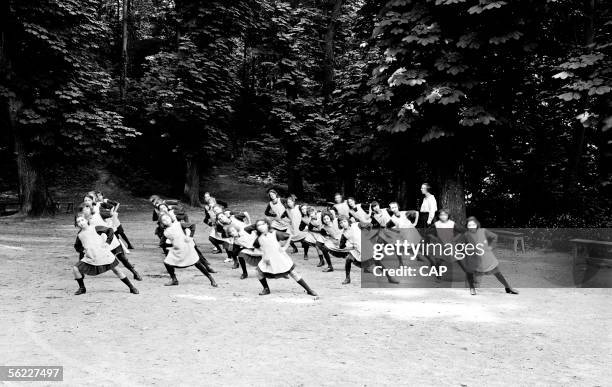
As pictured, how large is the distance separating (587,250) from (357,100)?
11.0 m

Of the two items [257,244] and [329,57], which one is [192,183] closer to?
[329,57]

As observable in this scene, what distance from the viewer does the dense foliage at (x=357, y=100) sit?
14.3 m

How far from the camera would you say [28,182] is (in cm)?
2084

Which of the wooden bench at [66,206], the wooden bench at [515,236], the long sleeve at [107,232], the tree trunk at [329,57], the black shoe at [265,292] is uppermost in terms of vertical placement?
the tree trunk at [329,57]

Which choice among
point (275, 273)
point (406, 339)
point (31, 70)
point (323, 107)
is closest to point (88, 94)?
point (31, 70)

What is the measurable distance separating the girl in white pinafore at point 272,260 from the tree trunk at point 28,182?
49.4 feet

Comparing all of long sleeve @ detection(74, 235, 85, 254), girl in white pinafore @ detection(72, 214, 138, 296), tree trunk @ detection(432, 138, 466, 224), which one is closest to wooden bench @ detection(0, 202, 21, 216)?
long sleeve @ detection(74, 235, 85, 254)

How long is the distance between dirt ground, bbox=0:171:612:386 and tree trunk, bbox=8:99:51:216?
10.3 m

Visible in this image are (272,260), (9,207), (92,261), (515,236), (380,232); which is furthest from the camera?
(9,207)

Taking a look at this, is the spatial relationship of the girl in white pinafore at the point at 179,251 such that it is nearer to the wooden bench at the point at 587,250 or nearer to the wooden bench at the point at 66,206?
the wooden bench at the point at 587,250

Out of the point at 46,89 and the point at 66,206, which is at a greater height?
the point at 46,89

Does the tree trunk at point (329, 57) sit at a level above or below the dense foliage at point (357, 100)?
above

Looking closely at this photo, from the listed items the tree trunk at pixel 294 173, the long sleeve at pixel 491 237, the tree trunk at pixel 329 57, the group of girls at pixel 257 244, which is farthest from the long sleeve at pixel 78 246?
the tree trunk at pixel 329 57

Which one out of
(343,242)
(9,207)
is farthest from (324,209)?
(9,207)
